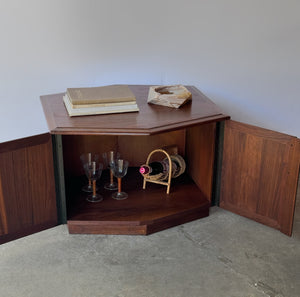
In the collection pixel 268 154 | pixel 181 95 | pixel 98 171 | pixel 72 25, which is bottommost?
pixel 98 171

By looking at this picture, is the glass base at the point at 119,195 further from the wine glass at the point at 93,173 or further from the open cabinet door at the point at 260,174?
the open cabinet door at the point at 260,174

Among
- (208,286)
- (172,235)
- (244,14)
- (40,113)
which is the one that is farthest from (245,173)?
(40,113)

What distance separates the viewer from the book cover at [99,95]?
5.24 feet

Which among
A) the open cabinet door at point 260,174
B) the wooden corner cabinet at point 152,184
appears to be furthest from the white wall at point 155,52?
the open cabinet door at point 260,174

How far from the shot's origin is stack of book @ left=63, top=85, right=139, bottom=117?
5.20 ft

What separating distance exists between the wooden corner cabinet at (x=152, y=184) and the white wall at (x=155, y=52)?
180mm

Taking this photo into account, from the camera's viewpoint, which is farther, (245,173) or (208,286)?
(245,173)

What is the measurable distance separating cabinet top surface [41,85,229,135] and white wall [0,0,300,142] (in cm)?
21

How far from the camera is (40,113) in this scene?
1988 millimetres

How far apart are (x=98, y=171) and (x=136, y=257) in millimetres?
398

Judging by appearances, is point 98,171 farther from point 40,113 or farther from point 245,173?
point 245,173

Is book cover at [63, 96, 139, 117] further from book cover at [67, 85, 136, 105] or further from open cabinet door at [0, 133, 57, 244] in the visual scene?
open cabinet door at [0, 133, 57, 244]

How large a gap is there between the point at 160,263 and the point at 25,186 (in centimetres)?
55

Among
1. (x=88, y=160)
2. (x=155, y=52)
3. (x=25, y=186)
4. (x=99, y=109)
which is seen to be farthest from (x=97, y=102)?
(x=155, y=52)
